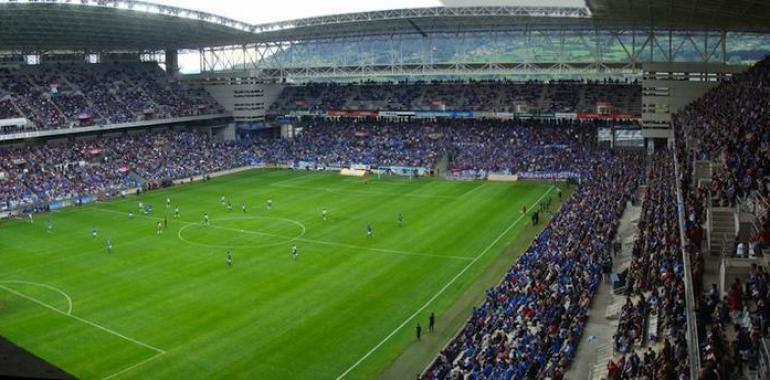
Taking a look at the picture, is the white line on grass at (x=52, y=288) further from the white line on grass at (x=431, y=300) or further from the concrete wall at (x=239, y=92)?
the concrete wall at (x=239, y=92)

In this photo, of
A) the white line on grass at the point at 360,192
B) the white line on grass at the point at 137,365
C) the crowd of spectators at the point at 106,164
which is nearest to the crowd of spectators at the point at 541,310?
the white line on grass at the point at 137,365

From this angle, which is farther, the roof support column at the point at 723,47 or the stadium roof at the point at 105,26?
the roof support column at the point at 723,47

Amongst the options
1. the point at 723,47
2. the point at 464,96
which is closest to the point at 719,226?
the point at 723,47

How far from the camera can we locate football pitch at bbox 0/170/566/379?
76.5 ft

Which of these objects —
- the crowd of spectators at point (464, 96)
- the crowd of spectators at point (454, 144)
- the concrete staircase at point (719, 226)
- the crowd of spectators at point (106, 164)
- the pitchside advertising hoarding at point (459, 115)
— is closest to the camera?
the concrete staircase at point (719, 226)

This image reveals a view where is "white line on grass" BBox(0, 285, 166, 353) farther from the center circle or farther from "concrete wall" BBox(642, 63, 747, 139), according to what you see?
"concrete wall" BBox(642, 63, 747, 139)

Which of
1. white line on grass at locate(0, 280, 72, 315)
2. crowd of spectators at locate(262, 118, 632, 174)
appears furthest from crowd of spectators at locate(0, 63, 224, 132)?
white line on grass at locate(0, 280, 72, 315)

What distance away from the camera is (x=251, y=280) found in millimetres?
31203

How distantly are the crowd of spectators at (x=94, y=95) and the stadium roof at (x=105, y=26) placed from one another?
3077 mm

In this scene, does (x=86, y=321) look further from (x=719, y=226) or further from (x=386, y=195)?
(x=386, y=195)

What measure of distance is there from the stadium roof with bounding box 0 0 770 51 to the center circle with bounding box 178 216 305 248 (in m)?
20.2

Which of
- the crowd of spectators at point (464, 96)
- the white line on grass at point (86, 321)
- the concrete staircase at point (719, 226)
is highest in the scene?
the crowd of spectators at point (464, 96)

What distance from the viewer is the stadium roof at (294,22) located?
42.8m

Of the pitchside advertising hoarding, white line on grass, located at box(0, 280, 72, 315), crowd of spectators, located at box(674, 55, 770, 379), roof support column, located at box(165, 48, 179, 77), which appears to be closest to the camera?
crowd of spectators, located at box(674, 55, 770, 379)
